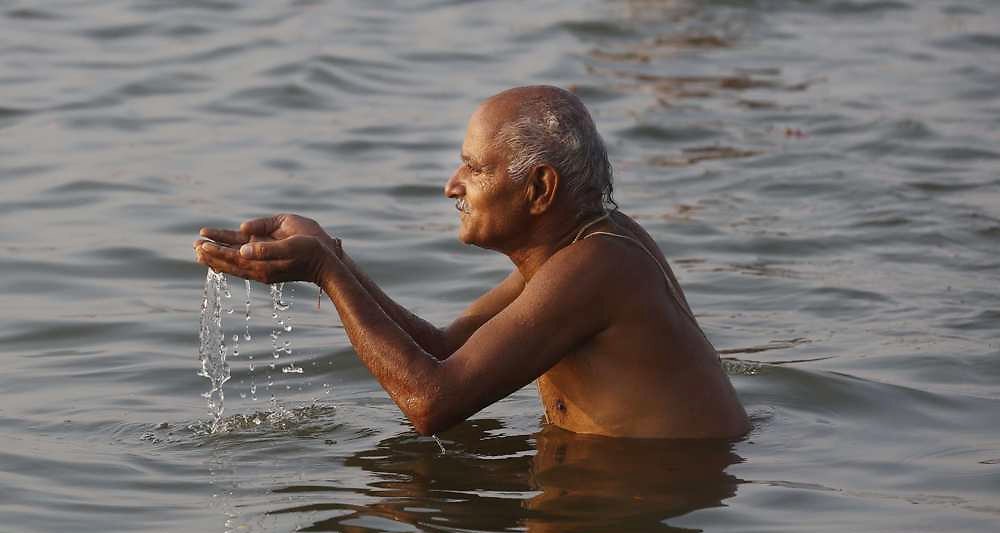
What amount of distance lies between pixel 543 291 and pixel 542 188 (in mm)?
331

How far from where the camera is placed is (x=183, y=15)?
16125 mm

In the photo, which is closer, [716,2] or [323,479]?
[323,479]

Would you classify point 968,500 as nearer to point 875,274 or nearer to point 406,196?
point 875,274

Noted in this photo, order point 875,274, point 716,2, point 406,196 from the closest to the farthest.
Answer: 1. point 875,274
2. point 406,196
3. point 716,2

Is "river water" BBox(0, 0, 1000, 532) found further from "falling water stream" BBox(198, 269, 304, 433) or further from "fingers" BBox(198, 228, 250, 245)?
"fingers" BBox(198, 228, 250, 245)

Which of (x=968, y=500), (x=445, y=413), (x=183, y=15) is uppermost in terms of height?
(x=183, y=15)

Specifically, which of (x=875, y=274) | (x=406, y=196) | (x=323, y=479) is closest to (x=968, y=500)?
(x=323, y=479)

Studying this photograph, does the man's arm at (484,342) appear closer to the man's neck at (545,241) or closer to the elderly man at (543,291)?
the elderly man at (543,291)

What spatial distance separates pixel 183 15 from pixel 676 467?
11.4 metres

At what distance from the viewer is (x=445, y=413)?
534 centimetres

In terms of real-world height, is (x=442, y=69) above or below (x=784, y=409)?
above

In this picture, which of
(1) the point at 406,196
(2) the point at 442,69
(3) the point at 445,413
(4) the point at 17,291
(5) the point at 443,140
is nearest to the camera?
(3) the point at 445,413

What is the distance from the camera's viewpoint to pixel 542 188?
17.9 ft

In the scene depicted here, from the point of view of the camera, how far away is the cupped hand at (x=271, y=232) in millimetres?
5414
